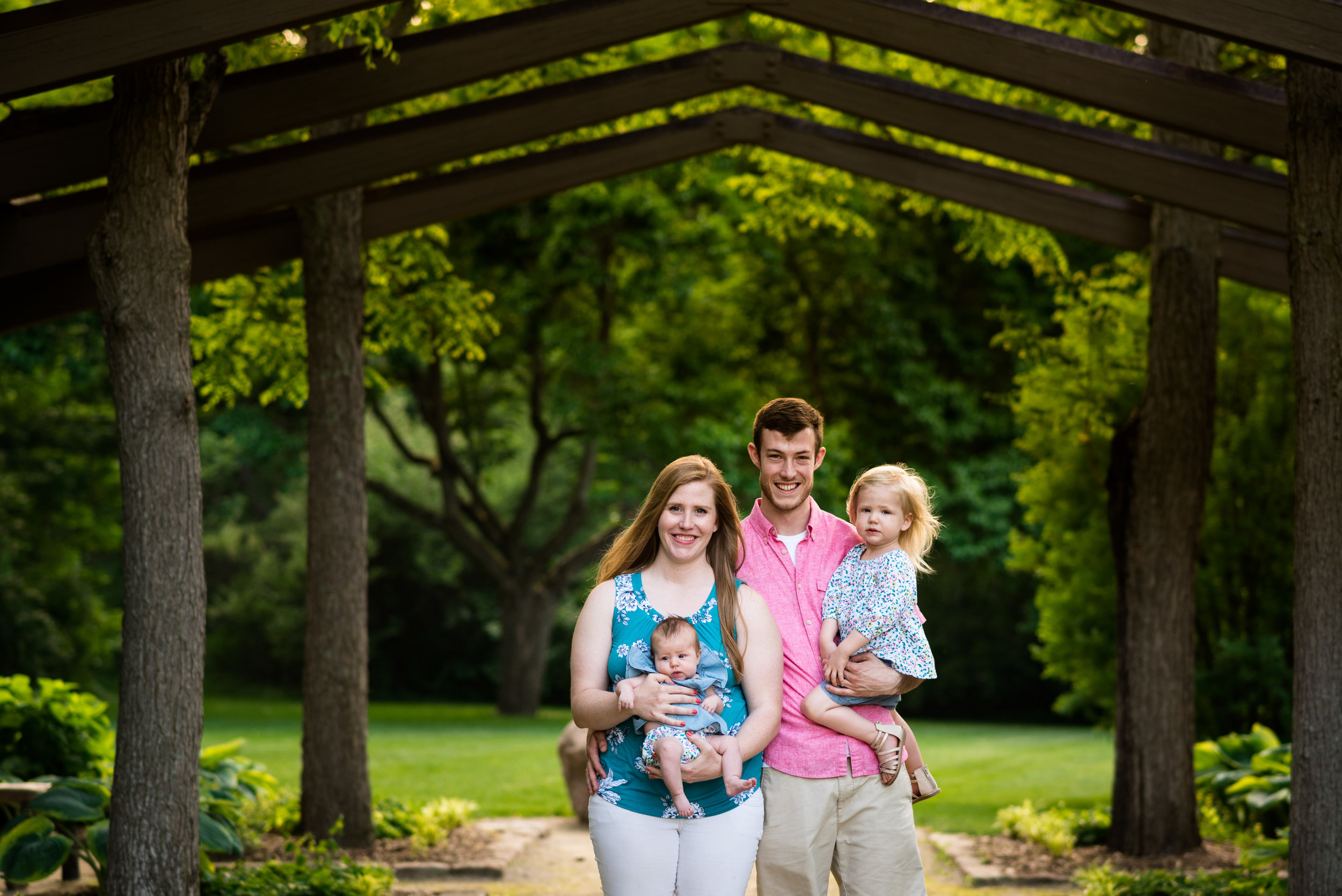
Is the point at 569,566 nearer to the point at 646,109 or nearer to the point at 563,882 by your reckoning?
the point at 563,882

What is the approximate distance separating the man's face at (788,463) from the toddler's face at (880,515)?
0.20 m

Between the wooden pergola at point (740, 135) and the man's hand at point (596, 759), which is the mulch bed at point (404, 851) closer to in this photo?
the wooden pergola at point (740, 135)

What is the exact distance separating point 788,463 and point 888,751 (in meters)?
0.94

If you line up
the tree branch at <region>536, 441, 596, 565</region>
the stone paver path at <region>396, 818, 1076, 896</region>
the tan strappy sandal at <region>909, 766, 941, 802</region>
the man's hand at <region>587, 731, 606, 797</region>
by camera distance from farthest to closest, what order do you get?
the tree branch at <region>536, 441, 596, 565</region> < the stone paver path at <region>396, 818, 1076, 896</region> < the tan strappy sandal at <region>909, 766, 941, 802</region> < the man's hand at <region>587, 731, 606, 797</region>

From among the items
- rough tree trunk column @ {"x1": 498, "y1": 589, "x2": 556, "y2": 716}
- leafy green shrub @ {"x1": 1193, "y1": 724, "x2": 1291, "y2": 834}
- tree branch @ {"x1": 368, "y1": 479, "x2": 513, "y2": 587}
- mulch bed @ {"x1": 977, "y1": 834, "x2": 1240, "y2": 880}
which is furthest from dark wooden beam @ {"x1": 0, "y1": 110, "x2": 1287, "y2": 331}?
rough tree trunk column @ {"x1": 498, "y1": 589, "x2": 556, "y2": 716}

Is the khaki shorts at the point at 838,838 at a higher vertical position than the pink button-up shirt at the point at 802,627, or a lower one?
lower

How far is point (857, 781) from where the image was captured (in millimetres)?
3701

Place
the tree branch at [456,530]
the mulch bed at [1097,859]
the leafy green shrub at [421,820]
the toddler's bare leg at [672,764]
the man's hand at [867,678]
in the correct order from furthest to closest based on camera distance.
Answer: the tree branch at [456,530]
the leafy green shrub at [421,820]
the mulch bed at [1097,859]
the man's hand at [867,678]
the toddler's bare leg at [672,764]

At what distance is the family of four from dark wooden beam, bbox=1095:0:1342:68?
6.62 ft

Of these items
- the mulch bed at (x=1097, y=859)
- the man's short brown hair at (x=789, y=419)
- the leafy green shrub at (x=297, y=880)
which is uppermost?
the man's short brown hair at (x=789, y=419)

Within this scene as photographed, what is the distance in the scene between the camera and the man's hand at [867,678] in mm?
3596

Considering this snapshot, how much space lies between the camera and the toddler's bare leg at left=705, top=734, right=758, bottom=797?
3295 millimetres

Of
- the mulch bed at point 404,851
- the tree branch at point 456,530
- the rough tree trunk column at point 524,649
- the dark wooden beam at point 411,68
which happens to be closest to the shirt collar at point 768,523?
the dark wooden beam at point 411,68

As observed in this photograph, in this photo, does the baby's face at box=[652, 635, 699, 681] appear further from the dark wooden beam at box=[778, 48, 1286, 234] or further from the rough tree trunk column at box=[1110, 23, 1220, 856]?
the rough tree trunk column at box=[1110, 23, 1220, 856]
